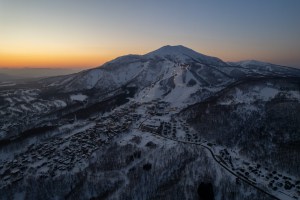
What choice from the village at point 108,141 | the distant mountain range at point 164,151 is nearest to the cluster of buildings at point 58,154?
the village at point 108,141

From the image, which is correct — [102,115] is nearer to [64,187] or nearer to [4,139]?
[4,139]

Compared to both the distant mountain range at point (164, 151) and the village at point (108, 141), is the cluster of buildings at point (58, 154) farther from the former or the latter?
the distant mountain range at point (164, 151)

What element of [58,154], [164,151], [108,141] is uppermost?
[164,151]

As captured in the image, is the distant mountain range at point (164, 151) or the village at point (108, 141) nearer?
the village at point (108, 141)

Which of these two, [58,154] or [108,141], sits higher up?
[108,141]

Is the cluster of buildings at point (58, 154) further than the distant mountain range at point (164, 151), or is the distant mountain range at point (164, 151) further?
the cluster of buildings at point (58, 154)

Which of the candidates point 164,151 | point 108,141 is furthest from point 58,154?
point 164,151

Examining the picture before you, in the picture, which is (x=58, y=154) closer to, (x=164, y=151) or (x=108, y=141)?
(x=108, y=141)

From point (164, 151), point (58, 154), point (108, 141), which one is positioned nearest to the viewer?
point (164, 151)

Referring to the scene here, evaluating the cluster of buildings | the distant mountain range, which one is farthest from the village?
the distant mountain range

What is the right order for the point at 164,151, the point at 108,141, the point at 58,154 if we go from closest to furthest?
the point at 164,151, the point at 58,154, the point at 108,141

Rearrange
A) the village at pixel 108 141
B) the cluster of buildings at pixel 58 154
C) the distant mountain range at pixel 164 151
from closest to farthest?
the village at pixel 108 141 → the distant mountain range at pixel 164 151 → the cluster of buildings at pixel 58 154

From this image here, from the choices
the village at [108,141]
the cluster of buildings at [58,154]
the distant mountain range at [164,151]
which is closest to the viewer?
the village at [108,141]
